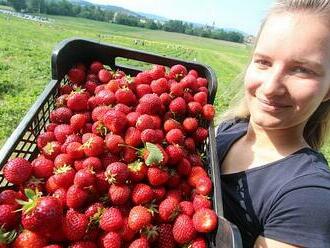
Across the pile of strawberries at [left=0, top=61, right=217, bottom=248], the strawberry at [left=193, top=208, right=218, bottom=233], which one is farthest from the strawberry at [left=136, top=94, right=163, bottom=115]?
the strawberry at [left=193, top=208, right=218, bottom=233]

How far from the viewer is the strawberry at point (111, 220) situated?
150cm

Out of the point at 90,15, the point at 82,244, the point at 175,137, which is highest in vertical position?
the point at 175,137

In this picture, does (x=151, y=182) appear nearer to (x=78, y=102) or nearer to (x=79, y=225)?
(x=79, y=225)

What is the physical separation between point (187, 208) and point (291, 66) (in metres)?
0.63

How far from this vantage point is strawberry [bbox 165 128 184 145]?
5.98 ft

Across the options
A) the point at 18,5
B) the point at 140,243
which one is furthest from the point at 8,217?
the point at 18,5

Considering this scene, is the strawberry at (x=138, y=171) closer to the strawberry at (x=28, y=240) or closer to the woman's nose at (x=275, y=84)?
the strawberry at (x=28, y=240)

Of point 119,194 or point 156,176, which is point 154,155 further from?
point 119,194

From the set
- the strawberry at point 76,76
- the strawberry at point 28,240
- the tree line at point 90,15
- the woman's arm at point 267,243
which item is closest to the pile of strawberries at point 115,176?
the strawberry at point 28,240

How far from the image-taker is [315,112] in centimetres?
201

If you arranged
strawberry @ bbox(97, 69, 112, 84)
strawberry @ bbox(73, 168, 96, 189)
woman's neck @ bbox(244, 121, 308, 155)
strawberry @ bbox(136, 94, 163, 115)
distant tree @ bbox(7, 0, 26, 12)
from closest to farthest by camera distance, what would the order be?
strawberry @ bbox(73, 168, 96, 189), woman's neck @ bbox(244, 121, 308, 155), strawberry @ bbox(136, 94, 163, 115), strawberry @ bbox(97, 69, 112, 84), distant tree @ bbox(7, 0, 26, 12)

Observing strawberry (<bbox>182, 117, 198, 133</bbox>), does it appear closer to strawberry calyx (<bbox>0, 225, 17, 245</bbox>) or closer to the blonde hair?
the blonde hair

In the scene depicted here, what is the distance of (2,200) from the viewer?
1471mm

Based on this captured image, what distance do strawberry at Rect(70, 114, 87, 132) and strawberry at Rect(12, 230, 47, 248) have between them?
0.57 meters
